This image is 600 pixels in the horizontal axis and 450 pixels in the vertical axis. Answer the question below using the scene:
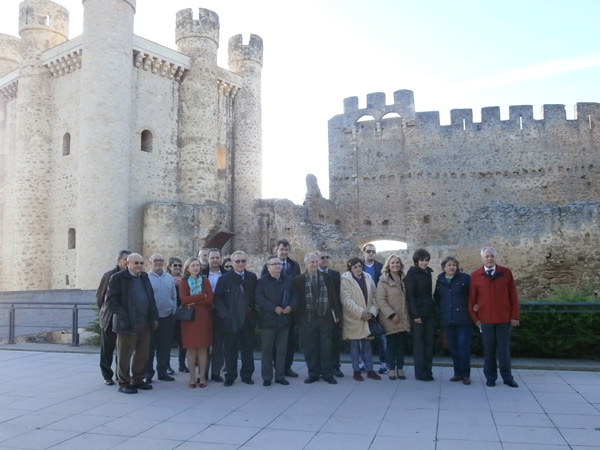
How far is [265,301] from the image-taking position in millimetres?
8172

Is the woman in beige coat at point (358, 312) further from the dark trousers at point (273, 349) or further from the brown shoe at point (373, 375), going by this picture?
the dark trousers at point (273, 349)

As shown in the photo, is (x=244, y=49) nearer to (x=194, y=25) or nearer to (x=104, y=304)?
(x=194, y=25)

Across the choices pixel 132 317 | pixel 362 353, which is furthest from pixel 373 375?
pixel 132 317

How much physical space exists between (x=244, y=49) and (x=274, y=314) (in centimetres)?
2305

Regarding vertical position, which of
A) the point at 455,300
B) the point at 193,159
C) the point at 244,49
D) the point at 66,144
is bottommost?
the point at 455,300

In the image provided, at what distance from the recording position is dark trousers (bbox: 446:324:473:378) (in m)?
7.80

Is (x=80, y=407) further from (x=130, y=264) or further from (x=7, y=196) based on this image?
(x=7, y=196)

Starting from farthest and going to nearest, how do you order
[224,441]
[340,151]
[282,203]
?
[340,151] < [282,203] < [224,441]

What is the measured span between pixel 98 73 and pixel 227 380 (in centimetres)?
1800

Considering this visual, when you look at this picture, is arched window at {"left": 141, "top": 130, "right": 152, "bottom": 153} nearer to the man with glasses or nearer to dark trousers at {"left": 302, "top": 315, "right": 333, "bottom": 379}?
the man with glasses

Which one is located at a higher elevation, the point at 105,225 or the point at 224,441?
the point at 105,225

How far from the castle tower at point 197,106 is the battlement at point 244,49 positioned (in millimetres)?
2784

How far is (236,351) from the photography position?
27.4ft

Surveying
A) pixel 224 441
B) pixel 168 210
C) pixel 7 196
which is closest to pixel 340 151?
pixel 168 210
